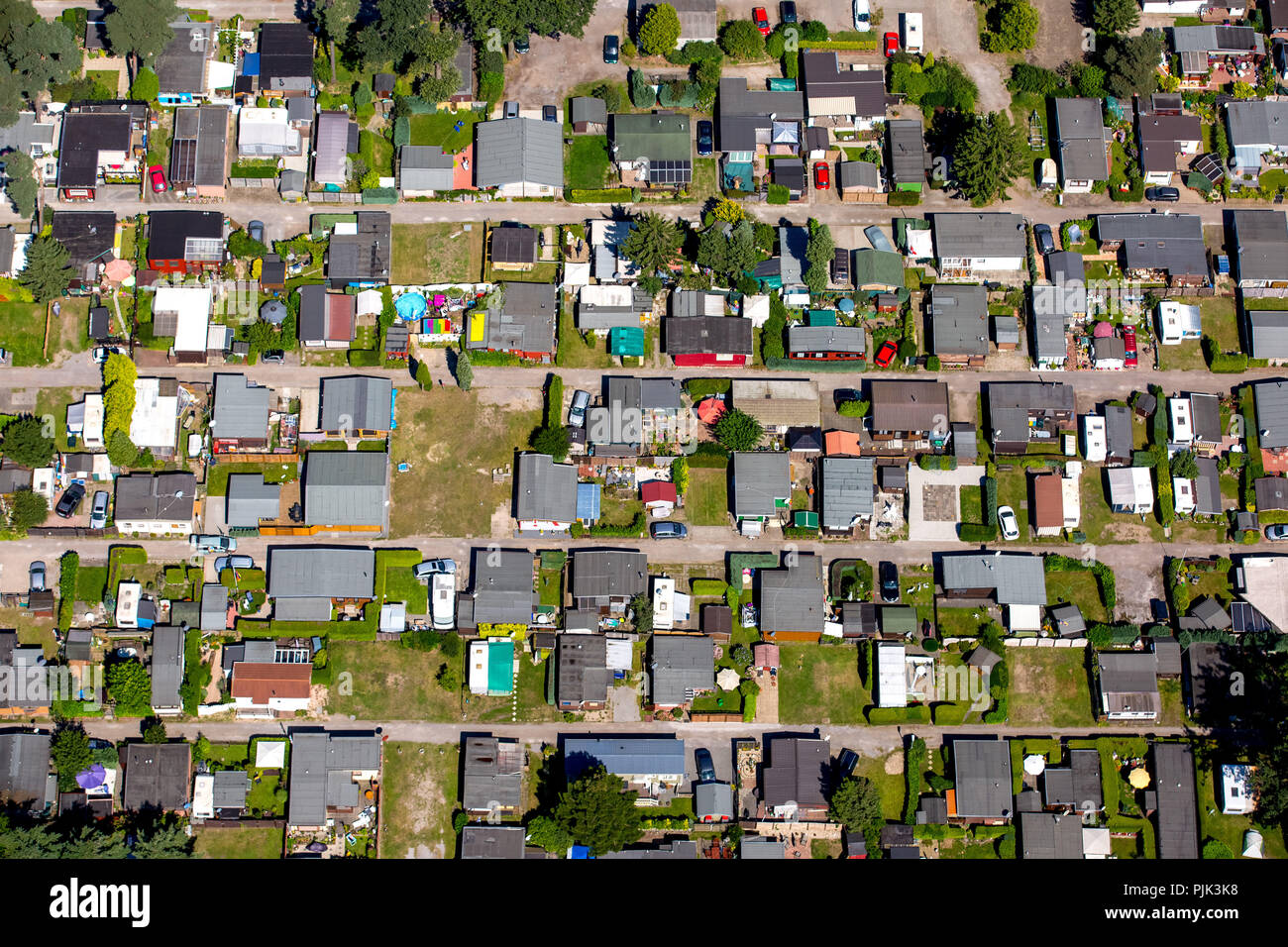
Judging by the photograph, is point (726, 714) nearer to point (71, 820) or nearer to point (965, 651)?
point (965, 651)

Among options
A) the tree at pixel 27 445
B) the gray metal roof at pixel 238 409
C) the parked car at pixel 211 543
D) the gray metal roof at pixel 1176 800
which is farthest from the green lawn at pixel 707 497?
the tree at pixel 27 445

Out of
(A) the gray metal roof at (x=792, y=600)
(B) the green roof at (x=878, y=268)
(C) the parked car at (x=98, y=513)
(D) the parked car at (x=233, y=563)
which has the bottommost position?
(A) the gray metal roof at (x=792, y=600)

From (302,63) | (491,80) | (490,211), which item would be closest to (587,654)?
(490,211)

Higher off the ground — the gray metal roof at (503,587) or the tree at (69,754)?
the gray metal roof at (503,587)

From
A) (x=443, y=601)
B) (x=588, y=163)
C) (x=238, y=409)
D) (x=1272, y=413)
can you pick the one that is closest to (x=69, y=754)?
(x=238, y=409)

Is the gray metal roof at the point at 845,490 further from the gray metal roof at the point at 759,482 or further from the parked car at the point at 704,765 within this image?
the parked car at the point at 704,765

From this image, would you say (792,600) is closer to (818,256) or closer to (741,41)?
(818,256)
